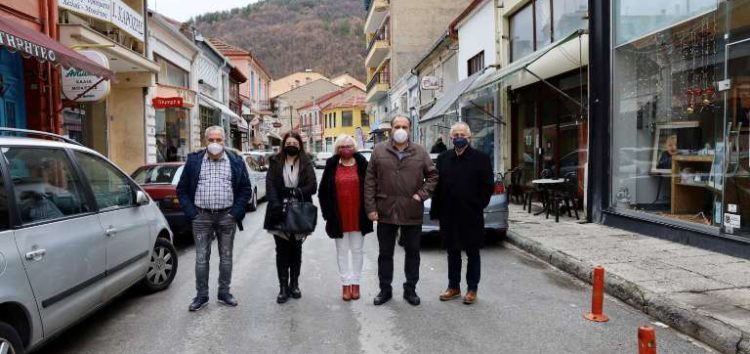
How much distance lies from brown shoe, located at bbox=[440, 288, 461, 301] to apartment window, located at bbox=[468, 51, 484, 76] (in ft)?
41.4

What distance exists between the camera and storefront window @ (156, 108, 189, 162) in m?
20.9

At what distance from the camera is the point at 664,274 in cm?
639

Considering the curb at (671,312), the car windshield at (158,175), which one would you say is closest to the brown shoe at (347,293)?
the curb at (671,312)

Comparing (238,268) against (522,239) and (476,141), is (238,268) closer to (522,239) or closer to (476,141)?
(522,239)

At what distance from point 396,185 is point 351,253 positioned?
86cm

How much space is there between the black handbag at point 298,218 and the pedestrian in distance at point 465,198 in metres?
1.27

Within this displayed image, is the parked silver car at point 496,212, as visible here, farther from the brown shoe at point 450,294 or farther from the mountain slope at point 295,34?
the mountain slope at point 295,34

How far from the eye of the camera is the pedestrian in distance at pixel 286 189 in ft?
18.4

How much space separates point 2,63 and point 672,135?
37.9 feet

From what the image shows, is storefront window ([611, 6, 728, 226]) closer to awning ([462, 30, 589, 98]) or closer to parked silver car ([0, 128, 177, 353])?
awning ([462, 30, 589, 98])

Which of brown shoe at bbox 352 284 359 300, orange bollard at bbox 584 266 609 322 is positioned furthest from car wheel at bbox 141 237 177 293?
orange bollard at bbox 584 266 609 322

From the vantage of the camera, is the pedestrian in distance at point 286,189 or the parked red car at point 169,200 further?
the parked red car at point 169,200

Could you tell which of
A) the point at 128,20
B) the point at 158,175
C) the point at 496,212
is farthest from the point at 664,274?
the point at 128,20

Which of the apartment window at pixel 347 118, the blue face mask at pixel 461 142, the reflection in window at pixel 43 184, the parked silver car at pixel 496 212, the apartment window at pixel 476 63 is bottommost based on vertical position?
the parked silver car at pixel 496 212
